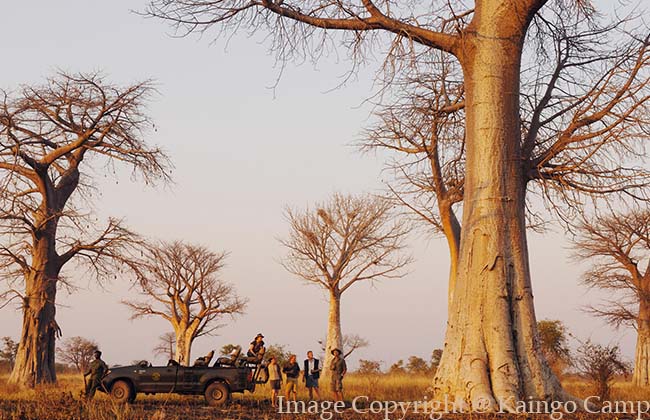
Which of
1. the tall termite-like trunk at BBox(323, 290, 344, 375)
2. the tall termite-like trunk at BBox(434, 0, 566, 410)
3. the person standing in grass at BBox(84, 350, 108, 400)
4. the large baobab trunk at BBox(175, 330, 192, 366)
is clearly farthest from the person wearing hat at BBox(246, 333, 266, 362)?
the large baobab trunk at BBox(175, 330, 192, 366)

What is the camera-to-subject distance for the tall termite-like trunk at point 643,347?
33281 mm

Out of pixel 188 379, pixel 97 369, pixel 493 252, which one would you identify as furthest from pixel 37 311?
pixel 493 252

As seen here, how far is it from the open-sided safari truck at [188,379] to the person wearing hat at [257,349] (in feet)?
0.97

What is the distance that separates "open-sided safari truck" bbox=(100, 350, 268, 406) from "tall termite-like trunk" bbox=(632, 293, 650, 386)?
2279 cm

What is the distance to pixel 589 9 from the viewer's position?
1335 centimetres

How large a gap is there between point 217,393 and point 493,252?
6.68m

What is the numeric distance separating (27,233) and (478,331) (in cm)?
1461

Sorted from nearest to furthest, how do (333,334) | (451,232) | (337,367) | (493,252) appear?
1. (493,252)
2. (337,367)
3. (451,232)
4. (333,334)

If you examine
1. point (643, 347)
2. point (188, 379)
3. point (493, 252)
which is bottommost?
point (188, 379)

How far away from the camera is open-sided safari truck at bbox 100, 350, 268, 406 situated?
15367 mm

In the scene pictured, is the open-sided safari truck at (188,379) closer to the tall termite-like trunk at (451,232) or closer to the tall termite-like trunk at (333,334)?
the tall termite-like trunk at (451,232)

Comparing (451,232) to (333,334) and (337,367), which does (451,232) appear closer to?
(337,367)

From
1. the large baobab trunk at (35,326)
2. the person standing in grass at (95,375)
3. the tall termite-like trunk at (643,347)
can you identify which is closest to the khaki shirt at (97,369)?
the person standing in grass at (95,375)

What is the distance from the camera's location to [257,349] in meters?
16.9
